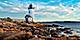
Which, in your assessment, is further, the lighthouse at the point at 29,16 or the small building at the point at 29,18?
the lighthouse at the point at 29,16

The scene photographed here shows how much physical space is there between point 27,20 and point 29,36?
1876 inches

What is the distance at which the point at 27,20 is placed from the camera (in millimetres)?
69250

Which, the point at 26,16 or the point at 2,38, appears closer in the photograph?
the point at 2,38

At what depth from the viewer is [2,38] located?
2148 cm

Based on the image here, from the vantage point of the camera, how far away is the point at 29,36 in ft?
71.2

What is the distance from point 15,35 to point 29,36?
45.2 inches

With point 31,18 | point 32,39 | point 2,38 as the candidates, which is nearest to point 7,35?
point 2,38

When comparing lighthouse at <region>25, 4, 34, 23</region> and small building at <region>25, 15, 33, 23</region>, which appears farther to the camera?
lighthouse at <region>25, 4, 34, 23</region>

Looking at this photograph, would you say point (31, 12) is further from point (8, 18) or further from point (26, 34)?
point (26, 34)

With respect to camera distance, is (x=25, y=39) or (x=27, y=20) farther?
(x=27, y=20)

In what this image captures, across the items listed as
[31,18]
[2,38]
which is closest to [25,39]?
[2,38]

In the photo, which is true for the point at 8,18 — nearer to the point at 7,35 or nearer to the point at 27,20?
the point at 27,20

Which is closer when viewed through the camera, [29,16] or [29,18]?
[29,18]

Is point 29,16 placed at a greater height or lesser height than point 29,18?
greater
